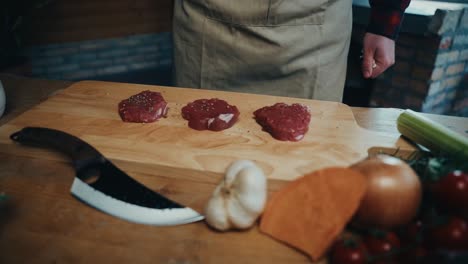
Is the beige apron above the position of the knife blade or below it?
above

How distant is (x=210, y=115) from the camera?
1675 millimetres

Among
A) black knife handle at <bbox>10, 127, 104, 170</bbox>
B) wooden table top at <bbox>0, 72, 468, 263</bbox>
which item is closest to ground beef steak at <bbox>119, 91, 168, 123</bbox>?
black knife handle at <bbox>10, 127, 104, 170</bbox>

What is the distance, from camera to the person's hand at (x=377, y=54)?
218 centimetres

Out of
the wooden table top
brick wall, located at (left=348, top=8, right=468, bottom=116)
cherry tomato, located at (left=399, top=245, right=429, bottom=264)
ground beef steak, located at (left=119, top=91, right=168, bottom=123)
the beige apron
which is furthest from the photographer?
brick wall, located at (left=348, top=8, right=468, bottom=116)

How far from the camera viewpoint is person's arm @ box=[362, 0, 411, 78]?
85.5 inches

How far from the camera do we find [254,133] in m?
1.69

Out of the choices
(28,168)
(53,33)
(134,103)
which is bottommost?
(53,33)

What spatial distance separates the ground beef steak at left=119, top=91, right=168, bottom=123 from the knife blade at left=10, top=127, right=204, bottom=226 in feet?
1.03

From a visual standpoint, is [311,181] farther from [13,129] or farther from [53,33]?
[53,33]

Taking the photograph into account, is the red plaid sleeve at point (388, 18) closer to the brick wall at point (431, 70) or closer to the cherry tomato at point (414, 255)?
the brick wall at point (431, 70)

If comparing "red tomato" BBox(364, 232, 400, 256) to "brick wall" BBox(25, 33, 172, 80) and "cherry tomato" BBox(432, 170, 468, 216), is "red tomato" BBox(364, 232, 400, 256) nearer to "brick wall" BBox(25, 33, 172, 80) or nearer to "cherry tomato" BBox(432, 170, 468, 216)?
"cherry tomato" BBox(432, 170, 468, 216)

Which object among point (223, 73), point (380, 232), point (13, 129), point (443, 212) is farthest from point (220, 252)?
point (223, 73)

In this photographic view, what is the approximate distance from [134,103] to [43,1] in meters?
3.03

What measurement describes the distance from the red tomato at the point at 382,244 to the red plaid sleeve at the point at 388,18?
1.48m
